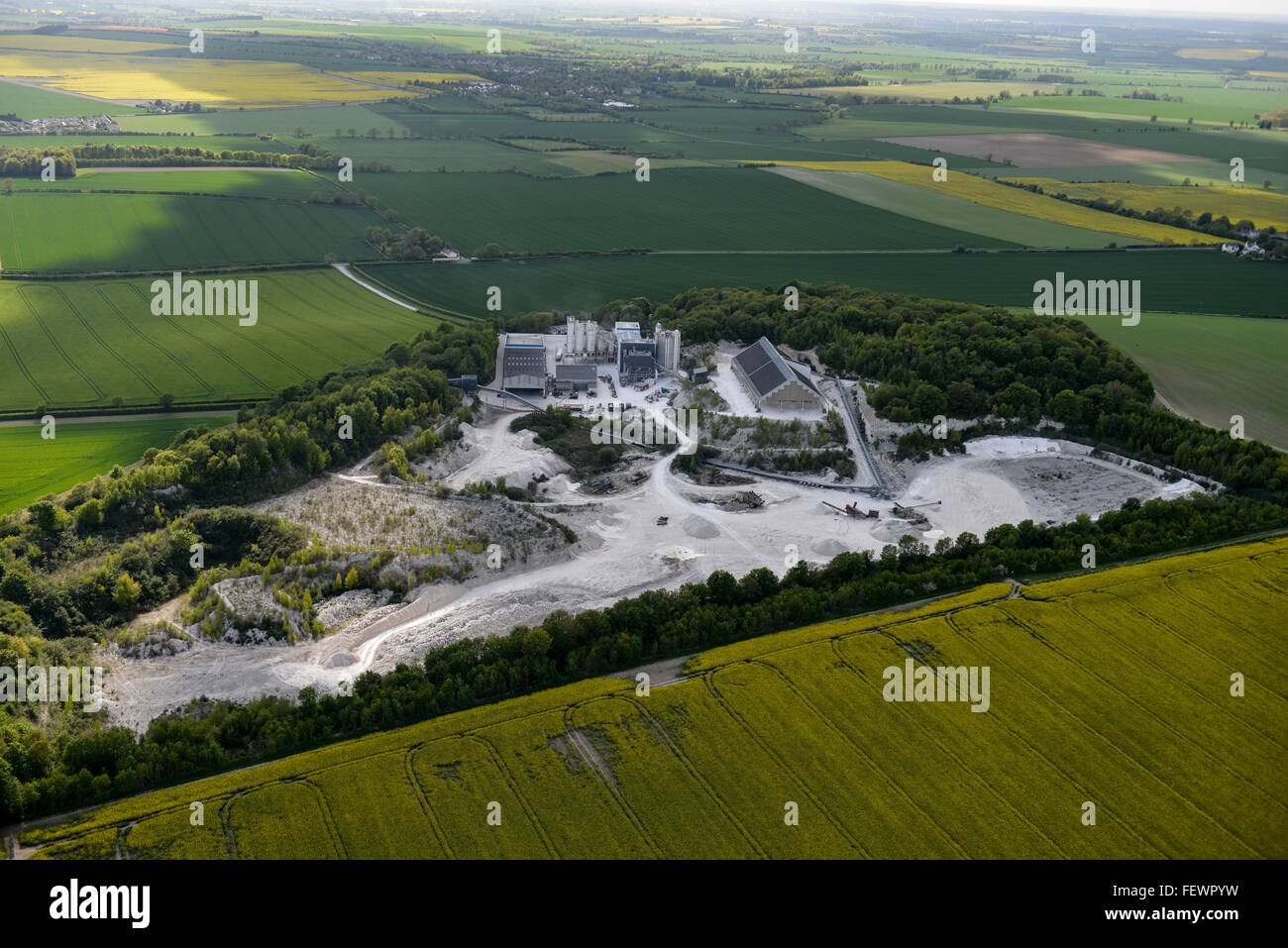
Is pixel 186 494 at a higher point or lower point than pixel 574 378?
lower

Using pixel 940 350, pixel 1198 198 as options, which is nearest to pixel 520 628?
pixel 940 350

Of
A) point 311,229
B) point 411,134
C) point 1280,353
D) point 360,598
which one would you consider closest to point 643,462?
point 360,598

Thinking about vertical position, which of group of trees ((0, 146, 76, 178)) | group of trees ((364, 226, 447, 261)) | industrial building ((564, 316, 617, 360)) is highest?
group of trees ((0, 146, 76, 178))

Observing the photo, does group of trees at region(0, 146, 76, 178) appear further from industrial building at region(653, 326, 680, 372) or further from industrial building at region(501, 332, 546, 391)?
industrial building at region(653, 326, 680, 372)

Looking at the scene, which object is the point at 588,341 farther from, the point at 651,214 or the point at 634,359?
the point at 651,214

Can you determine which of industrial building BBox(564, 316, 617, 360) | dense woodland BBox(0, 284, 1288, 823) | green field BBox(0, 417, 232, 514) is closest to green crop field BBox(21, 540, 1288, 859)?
dense woodland BBox(0, 284, 1288, 823)
